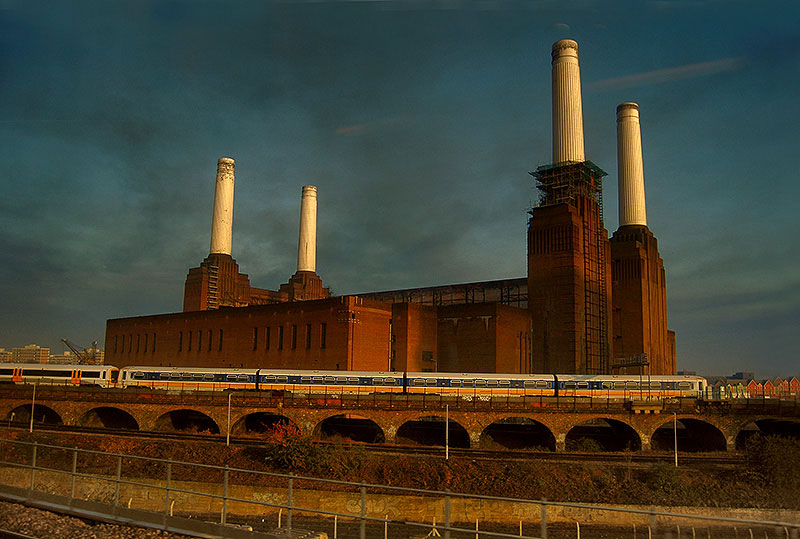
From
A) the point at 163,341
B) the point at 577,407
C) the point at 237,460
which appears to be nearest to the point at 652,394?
the point at 577,407

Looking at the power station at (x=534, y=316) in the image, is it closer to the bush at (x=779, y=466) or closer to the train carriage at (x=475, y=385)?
the train carriage at (x=475, y=385)

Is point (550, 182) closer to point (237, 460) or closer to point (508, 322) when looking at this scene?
point (508, 322)

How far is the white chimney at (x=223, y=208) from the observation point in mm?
111375

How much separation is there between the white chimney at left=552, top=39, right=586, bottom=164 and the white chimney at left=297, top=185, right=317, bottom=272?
4918cm

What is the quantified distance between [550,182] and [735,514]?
64555mm

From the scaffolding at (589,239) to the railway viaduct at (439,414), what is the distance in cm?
2671

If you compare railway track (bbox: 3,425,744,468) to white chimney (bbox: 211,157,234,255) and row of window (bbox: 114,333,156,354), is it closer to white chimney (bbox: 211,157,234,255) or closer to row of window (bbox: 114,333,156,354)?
row of window (bbox: 114,333,156,354)

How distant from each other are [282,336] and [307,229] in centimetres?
3814

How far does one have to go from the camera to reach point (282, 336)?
87000mm

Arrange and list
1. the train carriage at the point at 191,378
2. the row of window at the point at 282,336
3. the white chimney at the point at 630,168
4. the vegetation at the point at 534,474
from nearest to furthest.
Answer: the vegetation at the point at 534,474 → the train carriage at the point at 191,378 → the row of window at the point at 282,336 → the white chimney at the point at 630,168

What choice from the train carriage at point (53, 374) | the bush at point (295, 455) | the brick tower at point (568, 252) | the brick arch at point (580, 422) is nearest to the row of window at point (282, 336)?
the train carriage at point (53, 374)

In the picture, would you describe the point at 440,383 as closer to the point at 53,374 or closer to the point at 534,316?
the point at 534,316

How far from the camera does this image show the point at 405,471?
122 ft

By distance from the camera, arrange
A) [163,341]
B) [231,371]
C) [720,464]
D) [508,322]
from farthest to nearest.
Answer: [163,341], [508,322], [231,371], [720,464]
